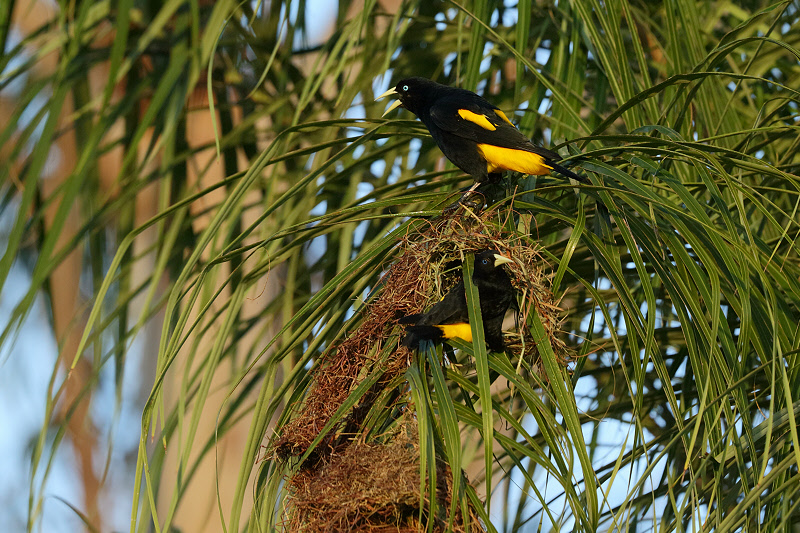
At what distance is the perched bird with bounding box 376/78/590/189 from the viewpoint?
5.70 ft

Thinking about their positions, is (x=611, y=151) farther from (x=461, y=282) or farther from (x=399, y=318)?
(x=399, y=318)

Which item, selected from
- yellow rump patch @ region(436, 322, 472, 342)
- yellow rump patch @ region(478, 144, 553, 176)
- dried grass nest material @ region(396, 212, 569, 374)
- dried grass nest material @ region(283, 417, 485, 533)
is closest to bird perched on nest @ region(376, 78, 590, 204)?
yellow rump patch @ region(478, 144, 553, 176)

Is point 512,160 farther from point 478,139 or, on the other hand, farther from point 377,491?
point 377,491

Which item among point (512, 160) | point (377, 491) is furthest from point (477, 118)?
point (377, 491)

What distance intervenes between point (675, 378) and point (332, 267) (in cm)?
102

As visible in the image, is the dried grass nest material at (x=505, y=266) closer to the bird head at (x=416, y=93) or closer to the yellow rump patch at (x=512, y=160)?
the yellow rump patch at (x=512, y=160)

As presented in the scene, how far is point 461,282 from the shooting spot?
150 centimetres

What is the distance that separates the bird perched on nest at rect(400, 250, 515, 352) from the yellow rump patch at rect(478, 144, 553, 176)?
0.31 m

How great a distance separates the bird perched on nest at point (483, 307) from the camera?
1.35 meters

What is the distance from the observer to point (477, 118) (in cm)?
191

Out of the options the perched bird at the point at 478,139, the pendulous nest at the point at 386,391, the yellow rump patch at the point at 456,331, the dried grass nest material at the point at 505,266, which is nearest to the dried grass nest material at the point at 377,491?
the pendulous nest at the point at 386,391

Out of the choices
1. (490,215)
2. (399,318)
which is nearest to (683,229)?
(490,215)

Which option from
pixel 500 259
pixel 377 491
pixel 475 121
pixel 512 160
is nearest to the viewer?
pixel 377 491

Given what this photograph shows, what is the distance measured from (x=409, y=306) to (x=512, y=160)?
0.48 meters
